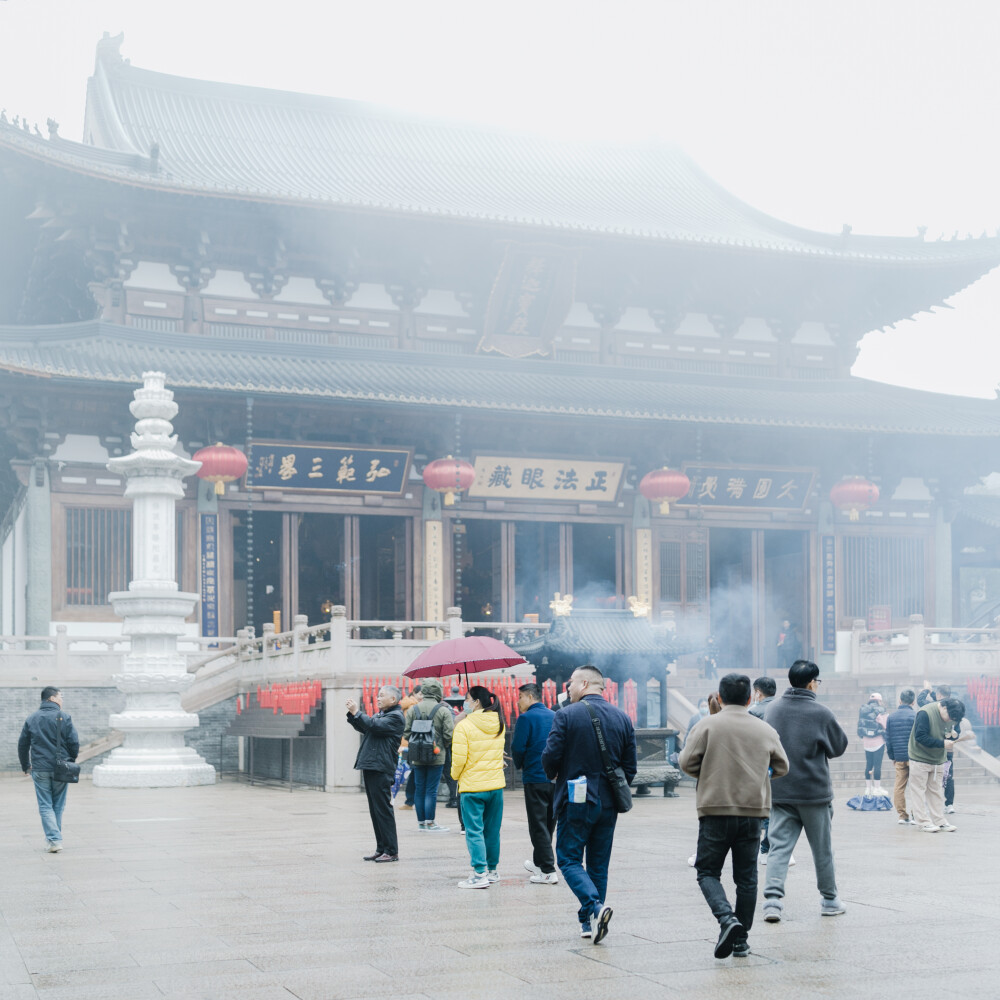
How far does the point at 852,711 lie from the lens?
20828 mm

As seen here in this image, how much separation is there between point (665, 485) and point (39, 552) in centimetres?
982

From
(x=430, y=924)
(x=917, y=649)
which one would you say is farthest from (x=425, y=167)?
(x=430, y=924)

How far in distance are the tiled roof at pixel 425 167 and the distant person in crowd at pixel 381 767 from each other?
1340cm

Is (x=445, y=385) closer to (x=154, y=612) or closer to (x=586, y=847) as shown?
(x=154, y=612)

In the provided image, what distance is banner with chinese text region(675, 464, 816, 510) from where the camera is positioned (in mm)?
23984

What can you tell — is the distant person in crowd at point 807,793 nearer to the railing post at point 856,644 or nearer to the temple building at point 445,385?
the temple building at point 445,385

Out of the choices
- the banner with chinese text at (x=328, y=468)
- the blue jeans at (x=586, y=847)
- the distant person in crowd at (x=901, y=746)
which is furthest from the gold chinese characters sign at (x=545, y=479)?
the blue jeans at (x=586, y=847)

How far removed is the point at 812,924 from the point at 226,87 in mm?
23248

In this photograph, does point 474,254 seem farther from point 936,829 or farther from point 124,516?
point 936,829

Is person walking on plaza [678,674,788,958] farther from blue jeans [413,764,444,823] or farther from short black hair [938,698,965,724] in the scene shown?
blue jeans [413,764,444,823]

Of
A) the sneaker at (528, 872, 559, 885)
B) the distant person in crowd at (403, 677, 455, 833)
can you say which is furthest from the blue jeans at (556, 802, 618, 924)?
the distant person in crowd at (403, 677, 455, 833)

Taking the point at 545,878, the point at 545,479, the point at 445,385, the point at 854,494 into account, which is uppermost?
the point at 445,385

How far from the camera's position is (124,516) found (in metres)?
21.0

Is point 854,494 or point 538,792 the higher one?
point 854,494
